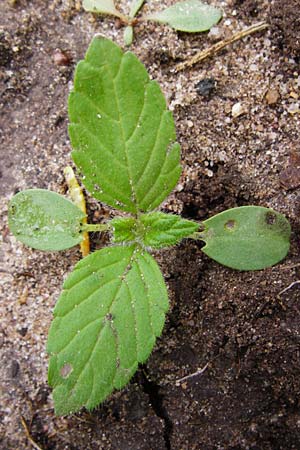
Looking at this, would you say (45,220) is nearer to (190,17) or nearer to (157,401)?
(157,401)

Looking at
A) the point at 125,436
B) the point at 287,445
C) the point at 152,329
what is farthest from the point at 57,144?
the point at 287,445

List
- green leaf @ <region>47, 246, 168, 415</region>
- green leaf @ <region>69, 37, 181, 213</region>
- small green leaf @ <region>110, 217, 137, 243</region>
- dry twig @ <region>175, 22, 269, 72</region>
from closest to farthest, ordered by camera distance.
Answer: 1. green leaf @ <region>69, 37, 181, 213</region>
2. green leaf @ <region>47, 246, 168, 415</region>
3. small green leaf @ <region>110, 217, 137, 243</region>
4. dry twig @ <region>175, 22, 269, 72</region>

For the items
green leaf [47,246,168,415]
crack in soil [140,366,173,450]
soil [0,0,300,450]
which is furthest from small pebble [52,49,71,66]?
crack in soil [140,366,173,450]

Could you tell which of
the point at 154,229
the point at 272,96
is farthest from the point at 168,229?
the point at 272,96

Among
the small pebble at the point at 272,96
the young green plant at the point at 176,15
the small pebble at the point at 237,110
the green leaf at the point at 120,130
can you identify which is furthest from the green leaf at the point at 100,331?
the young green plant at the point at 176,15

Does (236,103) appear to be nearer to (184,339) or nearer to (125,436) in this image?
(184,339)

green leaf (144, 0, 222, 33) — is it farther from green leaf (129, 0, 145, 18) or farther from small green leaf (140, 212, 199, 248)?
small green leaf (140, 212, 199, 248)
